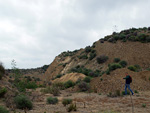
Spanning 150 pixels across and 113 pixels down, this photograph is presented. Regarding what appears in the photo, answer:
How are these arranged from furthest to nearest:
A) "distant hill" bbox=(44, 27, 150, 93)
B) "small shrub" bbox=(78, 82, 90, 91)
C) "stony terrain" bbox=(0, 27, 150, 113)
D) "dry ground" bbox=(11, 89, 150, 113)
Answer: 1. "distant hill" bbox=(44, 27, 150, 93)
2. "small shrub" bbox=(78, 82, 90, 91)
3. "stony terrain" bbox=(0, 27, 150, 113)
4. "dry ground" bbox=(11, 89, 150, 113)

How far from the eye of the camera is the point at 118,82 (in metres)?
16.8

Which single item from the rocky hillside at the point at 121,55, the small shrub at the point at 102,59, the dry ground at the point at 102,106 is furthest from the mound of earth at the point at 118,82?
the small shrub at the point at 102,59

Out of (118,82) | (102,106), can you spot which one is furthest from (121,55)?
(102,106)

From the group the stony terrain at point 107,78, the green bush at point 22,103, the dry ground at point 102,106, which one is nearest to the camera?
the dry ground at point 102,106

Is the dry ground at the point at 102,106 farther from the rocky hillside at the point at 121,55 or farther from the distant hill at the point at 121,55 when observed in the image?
the rocky hillside at the point at 121,55

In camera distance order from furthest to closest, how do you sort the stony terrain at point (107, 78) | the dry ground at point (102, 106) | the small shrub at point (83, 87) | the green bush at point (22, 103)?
1. the small shrub at point (83, 87)
2. the stony terrain at point (107, 78)
3. the green bush at point (22, 103)
4. the dry ground at point (102, 106)

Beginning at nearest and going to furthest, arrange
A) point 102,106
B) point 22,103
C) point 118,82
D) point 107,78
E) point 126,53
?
point 22,103, point 102,106, point 118,82, point 107,78, point 126,53

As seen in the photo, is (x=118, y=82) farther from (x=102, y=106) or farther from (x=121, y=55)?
(x=121, y=55)

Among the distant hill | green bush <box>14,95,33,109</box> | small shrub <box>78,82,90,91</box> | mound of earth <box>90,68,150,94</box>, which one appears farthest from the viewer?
the distant hill

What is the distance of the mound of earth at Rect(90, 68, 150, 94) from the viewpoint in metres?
15.5

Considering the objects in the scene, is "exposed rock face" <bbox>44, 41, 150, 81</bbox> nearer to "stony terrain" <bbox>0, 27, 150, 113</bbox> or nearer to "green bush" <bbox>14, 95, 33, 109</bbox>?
"stony terrain" <bbox>0, 27, 150, 113</bbox>

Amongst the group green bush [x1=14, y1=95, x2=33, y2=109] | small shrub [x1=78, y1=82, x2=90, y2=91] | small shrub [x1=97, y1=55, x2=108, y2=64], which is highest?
small shrub [x1=97, y1=55, x2=108, y2=64]

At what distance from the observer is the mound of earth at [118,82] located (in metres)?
15.5

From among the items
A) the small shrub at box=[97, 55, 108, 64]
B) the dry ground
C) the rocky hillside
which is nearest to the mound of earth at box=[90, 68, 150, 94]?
the dry ground
